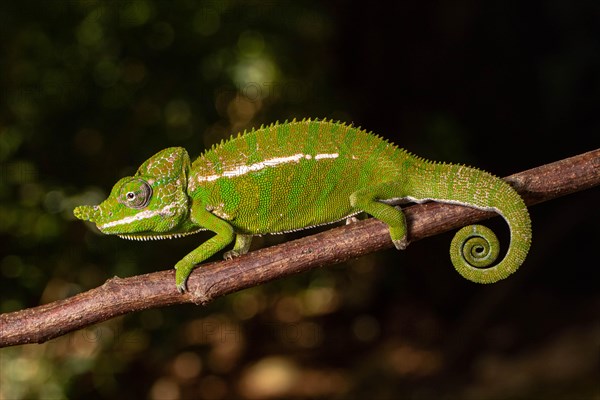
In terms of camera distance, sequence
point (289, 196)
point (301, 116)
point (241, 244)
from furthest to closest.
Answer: point (301, 116)
point (241, 244)
point (289, 196)

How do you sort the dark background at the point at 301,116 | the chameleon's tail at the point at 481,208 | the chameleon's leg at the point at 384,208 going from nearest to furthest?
the chameleon's tail at the point at 481,208 → the chameleon's leg at the point at 384,208 → the dark background at the point at 301,116

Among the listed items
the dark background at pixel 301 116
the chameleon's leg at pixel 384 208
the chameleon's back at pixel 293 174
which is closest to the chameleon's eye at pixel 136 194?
the chameleon's back at pixel 293 174

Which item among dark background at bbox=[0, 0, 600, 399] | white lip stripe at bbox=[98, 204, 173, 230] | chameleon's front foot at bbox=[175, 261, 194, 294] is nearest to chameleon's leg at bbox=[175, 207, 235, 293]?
chameleon's front foot at bbox=[175, 261, 194, 294]

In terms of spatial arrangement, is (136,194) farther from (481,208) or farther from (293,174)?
(481,208)

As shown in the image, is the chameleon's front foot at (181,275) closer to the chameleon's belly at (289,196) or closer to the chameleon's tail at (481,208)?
the chameleon's belly at (289,196)

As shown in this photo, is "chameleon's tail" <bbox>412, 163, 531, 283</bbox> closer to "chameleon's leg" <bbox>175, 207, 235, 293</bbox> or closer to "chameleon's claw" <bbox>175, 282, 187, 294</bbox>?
"chameleon's leg" <bbox>175, 207, 235, 293</bbox>

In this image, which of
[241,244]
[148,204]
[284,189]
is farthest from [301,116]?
[148,204]

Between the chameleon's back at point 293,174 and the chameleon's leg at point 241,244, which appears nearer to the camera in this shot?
the chameleon's back at point 293,174

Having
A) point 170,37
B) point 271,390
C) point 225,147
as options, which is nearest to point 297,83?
point 170,37
